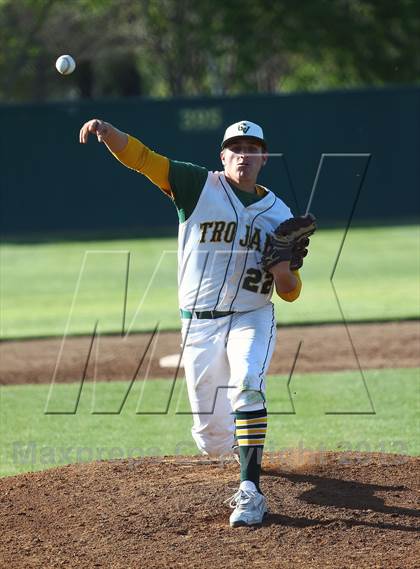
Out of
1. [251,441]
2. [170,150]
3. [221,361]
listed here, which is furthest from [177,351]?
[170,150]

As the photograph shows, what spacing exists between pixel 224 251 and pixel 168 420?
2996 millimetres

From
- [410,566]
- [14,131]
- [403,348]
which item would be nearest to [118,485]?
[410,566]

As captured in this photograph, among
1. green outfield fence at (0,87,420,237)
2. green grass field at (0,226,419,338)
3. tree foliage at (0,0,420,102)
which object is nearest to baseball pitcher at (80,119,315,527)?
green grass field at (0,226,419,338)

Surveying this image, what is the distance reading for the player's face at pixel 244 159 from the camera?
6.01 m

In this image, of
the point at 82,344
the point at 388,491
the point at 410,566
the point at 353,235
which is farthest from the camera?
the point at 353,235

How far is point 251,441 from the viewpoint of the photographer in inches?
213

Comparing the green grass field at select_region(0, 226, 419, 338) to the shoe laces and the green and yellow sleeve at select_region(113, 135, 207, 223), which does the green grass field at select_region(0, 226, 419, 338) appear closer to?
the green and yellow sleeve at select_region(113, 135, 207, 223)

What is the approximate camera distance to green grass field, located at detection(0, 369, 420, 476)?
7.51 meters

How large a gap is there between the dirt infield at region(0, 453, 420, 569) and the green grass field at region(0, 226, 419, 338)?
22.5 ft

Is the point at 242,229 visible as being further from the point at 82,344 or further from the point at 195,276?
the point at 82,344

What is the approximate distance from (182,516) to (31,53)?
28.1 m

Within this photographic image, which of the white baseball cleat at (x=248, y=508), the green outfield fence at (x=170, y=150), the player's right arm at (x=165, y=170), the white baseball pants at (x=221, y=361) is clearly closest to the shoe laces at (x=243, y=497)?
the white baseball cleat at (x=248, y=508)

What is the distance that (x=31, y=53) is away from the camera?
31.7 meters

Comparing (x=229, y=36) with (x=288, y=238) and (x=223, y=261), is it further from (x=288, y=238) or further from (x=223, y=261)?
(x=288, y=238)
